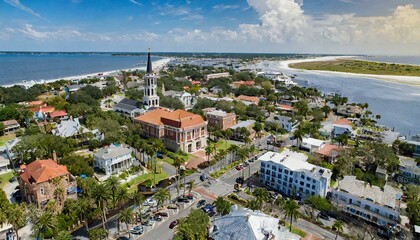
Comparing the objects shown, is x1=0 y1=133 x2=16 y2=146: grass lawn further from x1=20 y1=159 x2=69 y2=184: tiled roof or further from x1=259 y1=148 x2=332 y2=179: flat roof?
x1=259 y1=148 x2=332 y2=179: flat roof

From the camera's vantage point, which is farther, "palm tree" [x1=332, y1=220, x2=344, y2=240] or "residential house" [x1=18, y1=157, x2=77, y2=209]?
"residential house" [x1=18, y1=157, x2=77, y2=209]

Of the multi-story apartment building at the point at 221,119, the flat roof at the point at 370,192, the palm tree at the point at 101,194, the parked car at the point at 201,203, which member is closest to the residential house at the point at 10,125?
the multi-story apartment building at the point at 221,119

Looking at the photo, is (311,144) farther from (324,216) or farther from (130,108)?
(130,108)

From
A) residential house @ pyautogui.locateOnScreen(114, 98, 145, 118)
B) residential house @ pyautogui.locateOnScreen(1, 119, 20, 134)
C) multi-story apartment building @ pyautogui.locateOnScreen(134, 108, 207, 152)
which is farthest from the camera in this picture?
residential house @ pyautogui.locateOnScreen(114, 98, 145, 118)

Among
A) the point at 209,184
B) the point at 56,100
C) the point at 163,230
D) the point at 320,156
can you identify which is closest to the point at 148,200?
the point at 163,230

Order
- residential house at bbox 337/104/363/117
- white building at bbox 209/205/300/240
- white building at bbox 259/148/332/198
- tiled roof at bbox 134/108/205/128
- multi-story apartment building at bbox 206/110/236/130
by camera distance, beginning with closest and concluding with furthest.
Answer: white building at bbox 209/205/300/240 < white building at bbox 259/148/332/198 < tiled roof at bbox 134/108/205/128 < multi-story apartment building at bbox 206/110/236/130 < residential house at bbox 337/104/363/117

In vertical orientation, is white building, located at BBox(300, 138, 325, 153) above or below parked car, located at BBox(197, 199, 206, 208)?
above

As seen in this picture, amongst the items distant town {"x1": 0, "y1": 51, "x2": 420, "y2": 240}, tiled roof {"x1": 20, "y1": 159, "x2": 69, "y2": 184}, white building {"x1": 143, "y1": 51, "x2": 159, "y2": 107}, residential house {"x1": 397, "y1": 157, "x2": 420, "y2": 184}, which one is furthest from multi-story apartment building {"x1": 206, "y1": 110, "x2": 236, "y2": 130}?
tiled roof {"x1": 20, "y1": 159, "x2": 69, "y2": 184}
